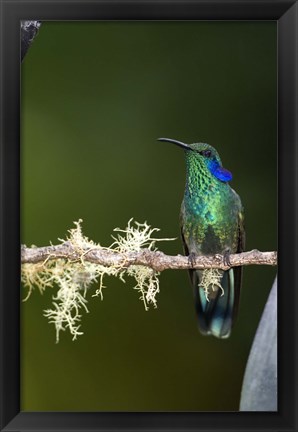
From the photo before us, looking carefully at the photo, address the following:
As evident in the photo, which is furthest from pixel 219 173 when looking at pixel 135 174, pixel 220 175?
pixel 135 174

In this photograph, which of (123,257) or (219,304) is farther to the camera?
(219,304)

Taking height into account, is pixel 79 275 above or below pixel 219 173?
below

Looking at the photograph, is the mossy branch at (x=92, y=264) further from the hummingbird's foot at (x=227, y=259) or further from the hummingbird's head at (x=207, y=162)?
the hummingbird's head at (x=207, y=162)

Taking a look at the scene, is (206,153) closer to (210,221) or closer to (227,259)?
(210,221)

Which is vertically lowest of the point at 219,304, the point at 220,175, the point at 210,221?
the point at 219,304

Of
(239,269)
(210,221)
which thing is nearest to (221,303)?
(239,269)

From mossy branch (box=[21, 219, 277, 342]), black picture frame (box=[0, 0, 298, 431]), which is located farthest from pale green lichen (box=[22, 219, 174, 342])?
black picture frame (box=[0, 0, 298, 431])
